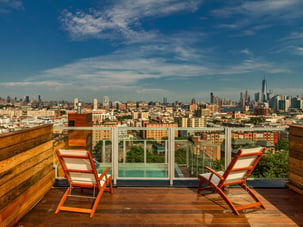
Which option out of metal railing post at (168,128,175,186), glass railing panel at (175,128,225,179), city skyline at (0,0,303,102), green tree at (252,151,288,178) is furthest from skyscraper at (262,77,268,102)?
metal railing post at (168,128,175,186)

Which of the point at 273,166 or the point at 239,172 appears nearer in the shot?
the point at 239,172

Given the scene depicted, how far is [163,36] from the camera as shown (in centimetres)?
4256

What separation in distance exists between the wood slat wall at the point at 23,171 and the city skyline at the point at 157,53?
87.3ft

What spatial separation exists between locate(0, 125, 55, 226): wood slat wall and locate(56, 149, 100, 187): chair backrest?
434mm

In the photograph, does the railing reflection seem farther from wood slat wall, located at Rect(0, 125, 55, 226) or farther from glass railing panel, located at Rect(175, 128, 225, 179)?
wood slat wall, located at Rect(0, 125, 55, 226)

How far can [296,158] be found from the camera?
347cm

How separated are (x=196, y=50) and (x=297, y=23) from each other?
59.3 feet

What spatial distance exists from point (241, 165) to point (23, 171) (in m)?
2.66

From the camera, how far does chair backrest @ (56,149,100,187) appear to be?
106 inches

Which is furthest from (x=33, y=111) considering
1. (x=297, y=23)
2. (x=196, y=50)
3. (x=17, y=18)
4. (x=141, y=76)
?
(x=297, y=23)

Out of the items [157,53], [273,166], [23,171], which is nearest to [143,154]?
[23,171]

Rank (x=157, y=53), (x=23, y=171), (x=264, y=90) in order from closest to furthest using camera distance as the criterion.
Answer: (x=23, y=171) < (x=157, y=53) < (x=264, y=90)

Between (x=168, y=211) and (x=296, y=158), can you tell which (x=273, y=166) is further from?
(x=168, y=211)

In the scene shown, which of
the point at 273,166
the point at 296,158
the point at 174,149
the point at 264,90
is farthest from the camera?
the point at 264,90
